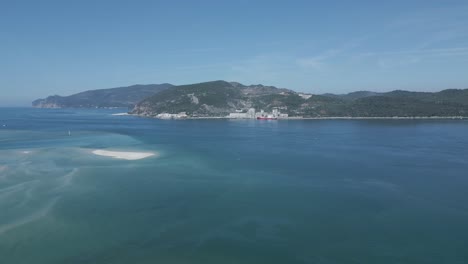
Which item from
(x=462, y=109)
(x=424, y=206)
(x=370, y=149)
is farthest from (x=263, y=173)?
(x=462, y=109)

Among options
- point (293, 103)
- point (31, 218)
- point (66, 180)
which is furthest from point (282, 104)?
point (31, 218)

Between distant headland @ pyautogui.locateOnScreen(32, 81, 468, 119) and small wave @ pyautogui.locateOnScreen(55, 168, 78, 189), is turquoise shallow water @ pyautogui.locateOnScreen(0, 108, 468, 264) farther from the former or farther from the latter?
distant headland @ pyautogui.locateOnScreen(32, 81, 468, 119)

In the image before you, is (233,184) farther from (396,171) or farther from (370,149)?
(370,149)

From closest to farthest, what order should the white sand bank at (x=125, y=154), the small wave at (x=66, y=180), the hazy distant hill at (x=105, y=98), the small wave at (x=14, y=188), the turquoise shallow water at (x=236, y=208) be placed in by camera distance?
1. the turquoise shallow water at (x=236, y=208)
2. the small wave at (x=14, y=188)
3. the small wave at (x=66, y=180)
4. the white sand bank at (x=125, y=154)
5. the hazy distant hill at (x=105, y=98)

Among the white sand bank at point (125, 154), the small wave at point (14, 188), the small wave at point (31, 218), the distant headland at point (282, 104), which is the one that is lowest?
the small wave at point (31, 218)

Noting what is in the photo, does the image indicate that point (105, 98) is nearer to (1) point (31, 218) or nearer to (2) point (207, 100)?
(2) point (207, 100)

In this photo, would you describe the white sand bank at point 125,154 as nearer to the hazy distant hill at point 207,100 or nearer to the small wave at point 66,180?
the small wave at point 66,180

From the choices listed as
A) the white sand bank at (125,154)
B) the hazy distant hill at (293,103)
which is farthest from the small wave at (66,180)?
the hazy distant hill at (293,103)
